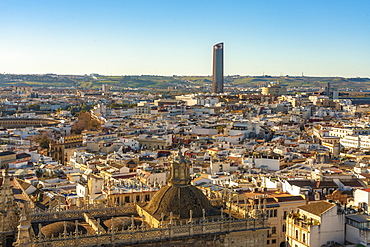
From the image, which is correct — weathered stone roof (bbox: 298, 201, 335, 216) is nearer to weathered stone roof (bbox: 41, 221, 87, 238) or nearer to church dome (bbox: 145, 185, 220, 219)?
church dome (bbox: 145, 185, 220, 219)

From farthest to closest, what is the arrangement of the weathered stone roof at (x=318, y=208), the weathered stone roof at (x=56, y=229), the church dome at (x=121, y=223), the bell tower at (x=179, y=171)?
the weathered stone roof at (x=318, y=208)
the bell tower at (x=179, y=171)
the church dome at (x=121, y=223)
the weathered stone roof at (x=56, y=229)

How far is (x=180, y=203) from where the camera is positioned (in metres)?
19.0

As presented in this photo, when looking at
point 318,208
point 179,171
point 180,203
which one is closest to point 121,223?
point 180,203

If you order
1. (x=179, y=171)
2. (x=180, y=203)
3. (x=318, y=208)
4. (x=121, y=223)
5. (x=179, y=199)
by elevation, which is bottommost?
(x=318, y=208)

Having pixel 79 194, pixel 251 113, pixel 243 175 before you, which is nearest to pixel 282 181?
pixel 243 175

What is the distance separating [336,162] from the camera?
52281 mm

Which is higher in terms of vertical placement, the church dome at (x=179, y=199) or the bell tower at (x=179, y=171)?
the bell tower at (x=179, y=171)

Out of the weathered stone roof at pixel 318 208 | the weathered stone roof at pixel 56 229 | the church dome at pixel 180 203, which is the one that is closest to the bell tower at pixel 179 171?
the church dome at pixel 180 203

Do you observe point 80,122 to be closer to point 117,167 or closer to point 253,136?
point 253,136

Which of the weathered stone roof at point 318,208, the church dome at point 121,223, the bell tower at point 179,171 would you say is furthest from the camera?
the weathered stone roof at point 318,208

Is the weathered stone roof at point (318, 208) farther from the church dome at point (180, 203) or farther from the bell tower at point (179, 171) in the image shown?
the bell tower at point (179, 171)

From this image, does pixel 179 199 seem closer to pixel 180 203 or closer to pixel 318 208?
pixel 180 203

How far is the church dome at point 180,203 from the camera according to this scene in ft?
62.1

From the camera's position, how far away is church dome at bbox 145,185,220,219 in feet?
62.1
